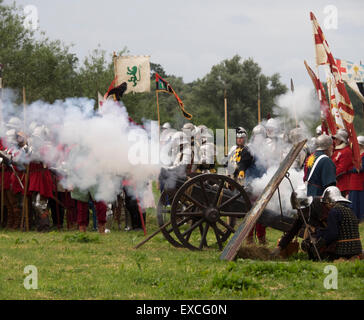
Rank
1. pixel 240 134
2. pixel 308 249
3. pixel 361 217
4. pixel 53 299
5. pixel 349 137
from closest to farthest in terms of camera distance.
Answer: pixel 53 299 < pixel 308 249 < pixel 349 137 < pixel 240 134 < pixel 361 217

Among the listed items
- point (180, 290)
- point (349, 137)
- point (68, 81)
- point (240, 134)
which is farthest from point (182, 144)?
point (68, 81)

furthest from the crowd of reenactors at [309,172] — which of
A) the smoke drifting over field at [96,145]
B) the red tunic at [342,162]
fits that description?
the smoke drifting over field at [96,145]

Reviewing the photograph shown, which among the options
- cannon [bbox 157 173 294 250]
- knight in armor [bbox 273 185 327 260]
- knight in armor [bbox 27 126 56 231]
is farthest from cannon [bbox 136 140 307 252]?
knight in armor [bbox 27 126 56 231]

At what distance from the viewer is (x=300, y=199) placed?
8633 mm

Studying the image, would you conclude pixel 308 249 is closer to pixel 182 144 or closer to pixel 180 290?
pixel 180 290

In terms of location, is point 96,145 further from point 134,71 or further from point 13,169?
point 134,71

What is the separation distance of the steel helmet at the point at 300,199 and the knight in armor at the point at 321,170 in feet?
0.50

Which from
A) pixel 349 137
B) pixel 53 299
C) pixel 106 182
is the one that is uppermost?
pixel 349 137

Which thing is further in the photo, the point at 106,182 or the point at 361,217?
the point at 361,217

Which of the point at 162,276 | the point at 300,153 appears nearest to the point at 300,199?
the point at 162,276
